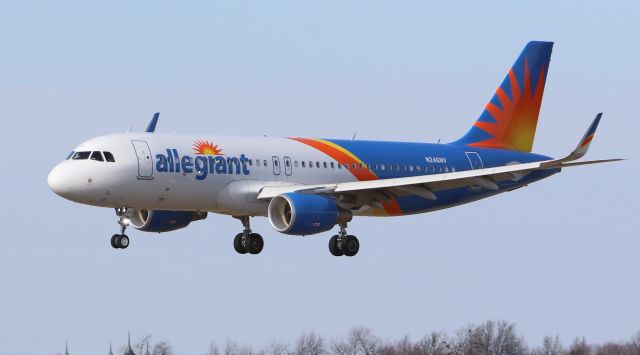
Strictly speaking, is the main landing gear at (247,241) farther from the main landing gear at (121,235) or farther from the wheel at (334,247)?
the main landing gear at (121,235)

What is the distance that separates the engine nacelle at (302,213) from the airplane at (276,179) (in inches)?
1.5

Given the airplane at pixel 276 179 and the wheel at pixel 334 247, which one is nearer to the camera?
the airplane at pixel 276 179

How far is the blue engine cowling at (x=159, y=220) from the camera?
70.4 m

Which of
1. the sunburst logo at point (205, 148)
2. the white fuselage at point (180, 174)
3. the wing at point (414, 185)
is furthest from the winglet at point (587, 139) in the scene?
the sunburst logo at point (205, 148)

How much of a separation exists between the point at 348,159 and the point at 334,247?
12.5 ft

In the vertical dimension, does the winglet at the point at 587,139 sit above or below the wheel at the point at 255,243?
above

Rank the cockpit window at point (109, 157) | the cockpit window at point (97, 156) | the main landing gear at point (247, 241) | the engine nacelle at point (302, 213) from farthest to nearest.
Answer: the main landing gear at point (247, 241)
the engine nacelle at point (302, 213)
the cockpit window at point (97, 156)
the cockpit window at point (109, 157)

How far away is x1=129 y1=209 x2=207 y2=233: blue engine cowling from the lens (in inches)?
2773

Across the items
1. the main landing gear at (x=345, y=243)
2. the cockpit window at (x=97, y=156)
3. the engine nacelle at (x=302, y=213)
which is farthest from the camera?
the main landing gear at (x=345, y=243)

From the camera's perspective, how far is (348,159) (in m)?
71.3

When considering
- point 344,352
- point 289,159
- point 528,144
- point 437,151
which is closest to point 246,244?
point 289,159

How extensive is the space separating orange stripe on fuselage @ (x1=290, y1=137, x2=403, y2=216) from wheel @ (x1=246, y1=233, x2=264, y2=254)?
4.28 metres

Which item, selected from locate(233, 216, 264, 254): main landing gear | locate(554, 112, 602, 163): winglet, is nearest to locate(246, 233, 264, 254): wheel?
locate(233, 216, 264, 254): main landing gear

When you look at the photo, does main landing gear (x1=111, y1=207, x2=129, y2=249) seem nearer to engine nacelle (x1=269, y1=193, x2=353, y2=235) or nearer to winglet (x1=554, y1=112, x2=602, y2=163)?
engine nacelle (x1=269, y1=193, x2=353, y2=235)
